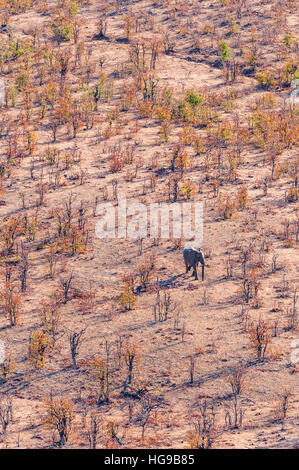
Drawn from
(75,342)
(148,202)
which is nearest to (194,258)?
(75,342)

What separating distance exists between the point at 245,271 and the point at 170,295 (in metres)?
2.03

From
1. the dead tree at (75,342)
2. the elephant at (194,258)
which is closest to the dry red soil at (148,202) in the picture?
the dead tree at (75,342)

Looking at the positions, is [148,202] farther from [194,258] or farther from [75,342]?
[75,342]

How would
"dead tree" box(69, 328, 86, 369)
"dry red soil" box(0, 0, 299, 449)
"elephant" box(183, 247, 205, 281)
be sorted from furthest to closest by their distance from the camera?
"elephant" box(183, 247, 205, 281), "dead tree" box(69, 328, 86, 369), "dry red soil" box(0, 0, 299, 449)

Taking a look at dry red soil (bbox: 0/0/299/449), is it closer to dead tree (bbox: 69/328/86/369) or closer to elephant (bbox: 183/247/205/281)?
dead tree (bbox: 69/328/86/369)

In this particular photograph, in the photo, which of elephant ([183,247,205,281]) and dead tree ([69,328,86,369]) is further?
elephant ([183,247,205,281])

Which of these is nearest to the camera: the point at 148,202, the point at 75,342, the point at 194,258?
the point at 75,342

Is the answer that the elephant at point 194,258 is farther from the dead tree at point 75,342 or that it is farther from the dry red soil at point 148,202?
the dead tree at point 75,342

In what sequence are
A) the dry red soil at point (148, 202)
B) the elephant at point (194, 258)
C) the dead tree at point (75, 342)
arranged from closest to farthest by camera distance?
1. the dry red soil at point (148, 202)
2. the dead tree at point (75, 342)
3. the elephant at point (194, 258)

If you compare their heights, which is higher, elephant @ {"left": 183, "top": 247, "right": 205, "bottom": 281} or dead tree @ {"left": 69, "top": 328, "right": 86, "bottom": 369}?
elephant @ {"left": 183, "top": 247, "right": 205, "bottom": 281}

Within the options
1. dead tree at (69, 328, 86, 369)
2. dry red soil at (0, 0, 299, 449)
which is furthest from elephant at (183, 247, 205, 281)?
dead tree at (69, 328, 86, 369)

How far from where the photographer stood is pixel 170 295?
18328 mm

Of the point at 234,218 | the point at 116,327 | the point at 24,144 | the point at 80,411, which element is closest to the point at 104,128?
the point at 24,144

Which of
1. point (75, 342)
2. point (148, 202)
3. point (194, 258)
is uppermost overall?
point (148, 202)
